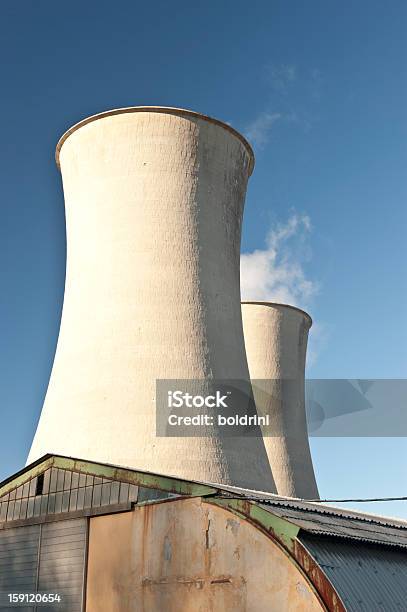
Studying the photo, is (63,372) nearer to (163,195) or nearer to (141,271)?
(141,271)

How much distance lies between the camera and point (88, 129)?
1123cm

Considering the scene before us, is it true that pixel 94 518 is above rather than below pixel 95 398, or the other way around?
below

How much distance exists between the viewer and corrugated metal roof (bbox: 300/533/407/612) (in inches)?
186

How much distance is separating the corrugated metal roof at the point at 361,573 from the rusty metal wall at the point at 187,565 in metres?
0.18

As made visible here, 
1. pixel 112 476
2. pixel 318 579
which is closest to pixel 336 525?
pixel 318 579

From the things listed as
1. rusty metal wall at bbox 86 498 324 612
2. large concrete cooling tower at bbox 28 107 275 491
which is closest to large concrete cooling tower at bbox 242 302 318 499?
large concrete cooling tower at bbox 28 107 275 491

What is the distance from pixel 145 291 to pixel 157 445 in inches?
81.8

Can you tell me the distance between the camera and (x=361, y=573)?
4992 millimetres

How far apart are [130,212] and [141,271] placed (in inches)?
35.5

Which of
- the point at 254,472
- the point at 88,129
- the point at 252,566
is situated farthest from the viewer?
the point at 88,129

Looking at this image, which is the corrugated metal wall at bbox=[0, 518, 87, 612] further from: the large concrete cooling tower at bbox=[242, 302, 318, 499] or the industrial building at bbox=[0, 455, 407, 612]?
the large concrete cooling tower at bbox=[242, 302, 318, 499]

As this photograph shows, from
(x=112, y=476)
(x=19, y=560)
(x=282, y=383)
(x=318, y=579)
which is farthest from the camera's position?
(x=282, y=383)

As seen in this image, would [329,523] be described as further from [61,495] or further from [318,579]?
[61,495]

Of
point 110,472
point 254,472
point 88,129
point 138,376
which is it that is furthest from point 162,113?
point 110,472
